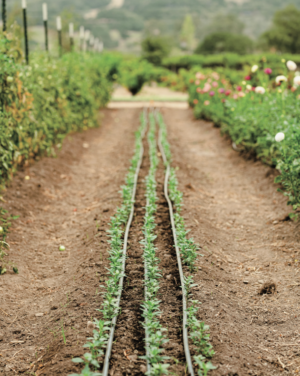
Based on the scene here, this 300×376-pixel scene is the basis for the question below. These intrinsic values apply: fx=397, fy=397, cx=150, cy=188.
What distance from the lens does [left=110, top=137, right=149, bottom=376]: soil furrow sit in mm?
2762

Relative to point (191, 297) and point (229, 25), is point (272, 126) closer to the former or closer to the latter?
point (191, 297)

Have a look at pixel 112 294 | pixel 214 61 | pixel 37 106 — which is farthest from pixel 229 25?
pixel 112 294

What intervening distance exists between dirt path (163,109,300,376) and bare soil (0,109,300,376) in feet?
0.04

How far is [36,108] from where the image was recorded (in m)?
6.93

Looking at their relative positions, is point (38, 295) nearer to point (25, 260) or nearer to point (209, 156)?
point (25, 260)

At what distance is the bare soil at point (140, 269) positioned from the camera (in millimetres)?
2949

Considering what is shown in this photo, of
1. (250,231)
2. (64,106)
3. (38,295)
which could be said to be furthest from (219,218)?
(64,106)

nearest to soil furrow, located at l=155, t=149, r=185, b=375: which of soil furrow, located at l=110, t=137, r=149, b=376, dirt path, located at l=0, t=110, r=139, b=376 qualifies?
soil furrow, located at l=110, t=137, r=149, b=376

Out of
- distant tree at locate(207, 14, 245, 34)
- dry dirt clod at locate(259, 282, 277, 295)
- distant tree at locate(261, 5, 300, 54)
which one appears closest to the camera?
dry dirt clod at locate(259, 282, 277, 295)

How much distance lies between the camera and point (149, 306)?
3.10m

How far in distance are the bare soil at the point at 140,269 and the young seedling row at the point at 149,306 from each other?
0.02 meters

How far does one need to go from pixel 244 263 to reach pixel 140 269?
4.01 ft

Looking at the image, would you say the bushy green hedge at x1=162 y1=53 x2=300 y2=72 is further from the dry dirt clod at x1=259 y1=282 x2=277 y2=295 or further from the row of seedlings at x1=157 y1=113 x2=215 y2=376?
the dry dirt clod at x1=259 y1=282 x2=277 y2=295

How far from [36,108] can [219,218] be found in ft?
12.3
